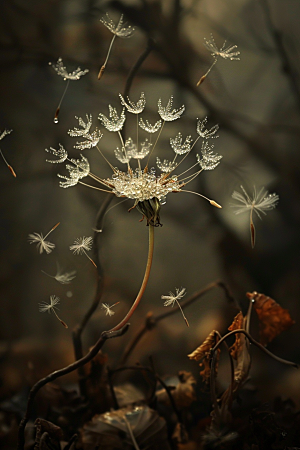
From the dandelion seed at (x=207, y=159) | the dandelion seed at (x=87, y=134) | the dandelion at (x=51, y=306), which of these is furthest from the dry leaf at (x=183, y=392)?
the dandelion seed at (x=87, y=134)

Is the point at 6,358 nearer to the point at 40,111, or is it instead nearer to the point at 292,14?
the point at 40,111

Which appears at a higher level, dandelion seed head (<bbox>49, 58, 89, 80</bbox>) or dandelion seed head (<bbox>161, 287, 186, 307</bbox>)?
dandelion seed head (<bbox>49, 58, 89, 80</bbox>)

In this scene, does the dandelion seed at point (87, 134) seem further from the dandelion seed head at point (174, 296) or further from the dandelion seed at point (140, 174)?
the dandelion seed head at point (174, 296)

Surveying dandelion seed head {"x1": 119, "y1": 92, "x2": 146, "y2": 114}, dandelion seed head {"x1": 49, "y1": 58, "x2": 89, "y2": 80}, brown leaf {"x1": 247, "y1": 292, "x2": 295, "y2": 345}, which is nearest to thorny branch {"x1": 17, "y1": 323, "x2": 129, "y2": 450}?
brown leaf {"x1": 247, "y1": 292, "x2": 295, "y2": 345}

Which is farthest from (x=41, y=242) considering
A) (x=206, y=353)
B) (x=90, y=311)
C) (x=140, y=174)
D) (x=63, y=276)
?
(x=206, y=353)

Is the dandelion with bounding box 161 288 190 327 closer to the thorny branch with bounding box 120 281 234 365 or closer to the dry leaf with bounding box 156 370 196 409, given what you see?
the thorny branch with bounding box 120 281 234 365

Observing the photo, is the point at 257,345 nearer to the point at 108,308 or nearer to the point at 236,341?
the point at 236,341
